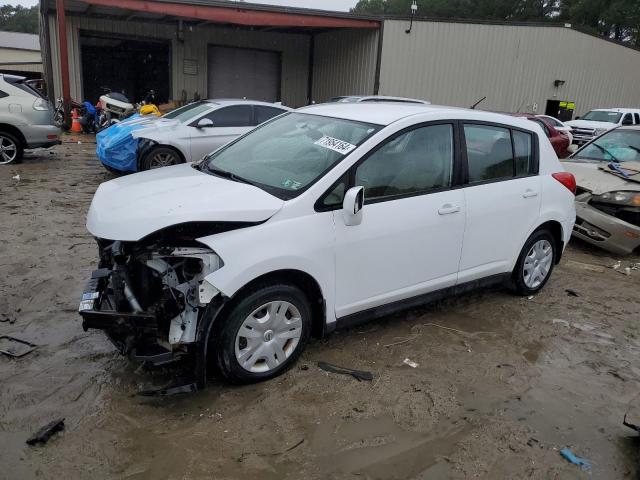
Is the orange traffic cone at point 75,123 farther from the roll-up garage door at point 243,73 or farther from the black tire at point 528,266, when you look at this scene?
the black tire at point 528,266

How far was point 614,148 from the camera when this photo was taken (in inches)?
321

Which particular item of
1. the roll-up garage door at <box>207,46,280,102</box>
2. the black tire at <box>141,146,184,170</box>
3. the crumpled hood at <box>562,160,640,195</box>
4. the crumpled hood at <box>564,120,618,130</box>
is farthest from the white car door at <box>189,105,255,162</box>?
the crumpled hood at <box>564,120,618,130</box>

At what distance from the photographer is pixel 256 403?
3.27m

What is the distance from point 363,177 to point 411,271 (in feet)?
2.70

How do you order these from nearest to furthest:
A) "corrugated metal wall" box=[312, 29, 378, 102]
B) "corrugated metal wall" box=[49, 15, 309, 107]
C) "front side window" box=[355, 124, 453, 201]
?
1. "front side window" box=[355, 124, 453, 201]
2. "corrugated metal wall" box=[49, 15, 309, 107]
3. "corrugated metal wall" box=[312, 29, 378, 102]

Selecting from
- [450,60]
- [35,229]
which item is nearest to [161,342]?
[35,229]

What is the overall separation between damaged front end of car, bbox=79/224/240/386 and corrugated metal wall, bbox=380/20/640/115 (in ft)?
57.6

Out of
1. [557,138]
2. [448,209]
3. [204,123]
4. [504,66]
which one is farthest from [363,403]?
[504,66]

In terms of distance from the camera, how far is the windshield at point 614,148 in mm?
7941

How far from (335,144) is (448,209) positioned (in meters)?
1.02

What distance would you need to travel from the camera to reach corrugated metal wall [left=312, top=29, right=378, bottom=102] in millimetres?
19625

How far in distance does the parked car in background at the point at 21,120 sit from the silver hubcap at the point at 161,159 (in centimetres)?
286

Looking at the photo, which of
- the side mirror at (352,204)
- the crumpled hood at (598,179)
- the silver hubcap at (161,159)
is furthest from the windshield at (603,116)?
the side mirror at (352,204)

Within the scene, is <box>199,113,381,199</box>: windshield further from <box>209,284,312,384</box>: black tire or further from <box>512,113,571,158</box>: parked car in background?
<box>512,113,571,158</box>: parked car in background
